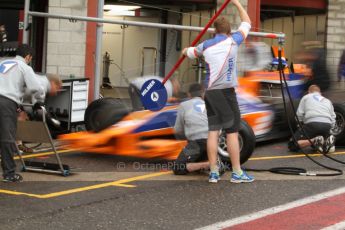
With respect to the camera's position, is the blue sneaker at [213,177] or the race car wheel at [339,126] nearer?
the blue sneaker at [213,177]

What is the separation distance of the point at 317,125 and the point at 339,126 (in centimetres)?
85

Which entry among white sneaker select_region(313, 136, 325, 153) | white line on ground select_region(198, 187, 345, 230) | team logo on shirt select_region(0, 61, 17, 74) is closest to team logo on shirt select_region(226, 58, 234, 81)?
white line on ground select_region(198, 187, 345, 230)

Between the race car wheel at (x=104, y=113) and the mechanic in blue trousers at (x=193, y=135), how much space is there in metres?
1.11

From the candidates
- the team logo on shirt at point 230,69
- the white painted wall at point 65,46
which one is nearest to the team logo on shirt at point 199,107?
the team logo on shirt at point 230,69

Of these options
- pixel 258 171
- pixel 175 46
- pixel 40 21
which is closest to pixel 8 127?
pixel 258 171

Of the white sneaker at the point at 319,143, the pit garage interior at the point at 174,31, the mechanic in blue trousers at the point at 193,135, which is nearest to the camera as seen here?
the mechanic in blue trousers at the point at 193,135

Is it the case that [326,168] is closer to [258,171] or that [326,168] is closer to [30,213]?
[258,171]

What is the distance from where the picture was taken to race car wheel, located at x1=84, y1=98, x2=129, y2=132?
8828mm

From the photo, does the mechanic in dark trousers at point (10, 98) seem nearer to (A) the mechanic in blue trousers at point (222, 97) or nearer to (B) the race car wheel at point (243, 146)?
(A) the mechanic in blue trousers at point (222, 97)

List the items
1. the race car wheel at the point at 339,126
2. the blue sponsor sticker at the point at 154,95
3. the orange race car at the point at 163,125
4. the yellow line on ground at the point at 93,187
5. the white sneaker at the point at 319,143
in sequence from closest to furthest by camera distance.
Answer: the yellow line on ground at the point at 93,187
the orange race car at the point at 163,125
the blue sponsor sticker at the point at 154,95
the white sneaker at the point at 319,143
the race car wheel at the point at 339,126

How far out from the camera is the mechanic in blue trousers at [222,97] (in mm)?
7258

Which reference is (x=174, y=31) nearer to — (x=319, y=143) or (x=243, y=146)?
(x=319, y=143)

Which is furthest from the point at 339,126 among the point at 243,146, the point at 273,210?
the point at 273,210

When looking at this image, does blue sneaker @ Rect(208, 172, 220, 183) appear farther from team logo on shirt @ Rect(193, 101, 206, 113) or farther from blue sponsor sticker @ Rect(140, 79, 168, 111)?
blue sponsor sticker @ Rect(140, 79, 168, 111)
